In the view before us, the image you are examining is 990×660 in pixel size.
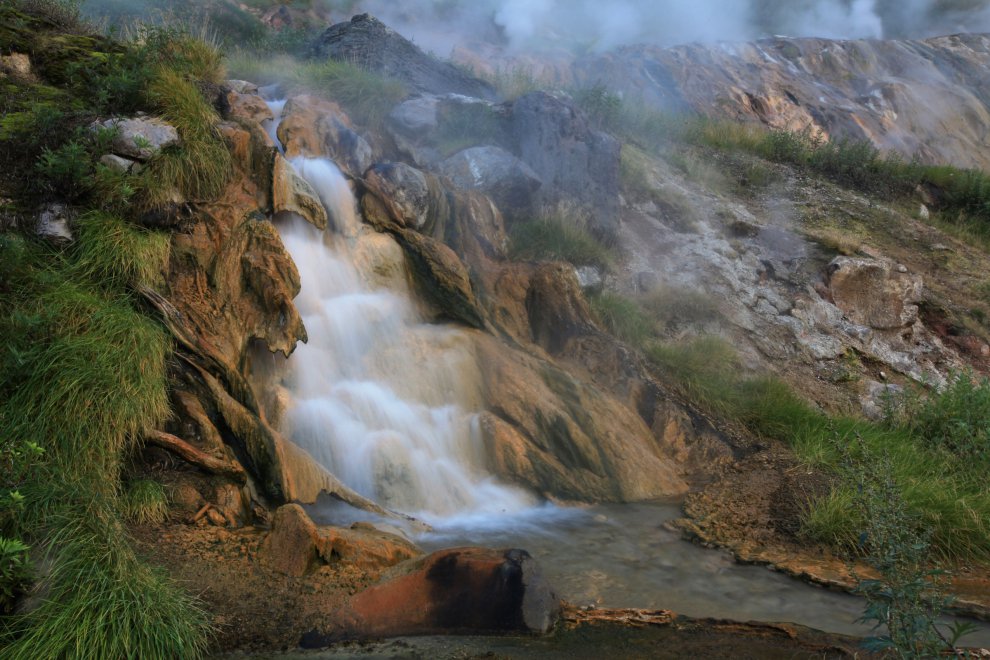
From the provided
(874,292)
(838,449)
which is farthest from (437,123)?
(838,449)

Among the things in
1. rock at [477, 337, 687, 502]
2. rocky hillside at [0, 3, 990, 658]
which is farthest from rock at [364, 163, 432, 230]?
rock at [477, 337, 687, 502]

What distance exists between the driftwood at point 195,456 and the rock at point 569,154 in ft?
19.9

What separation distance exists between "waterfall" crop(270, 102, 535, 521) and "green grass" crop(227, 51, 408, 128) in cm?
236

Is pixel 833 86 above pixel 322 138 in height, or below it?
above

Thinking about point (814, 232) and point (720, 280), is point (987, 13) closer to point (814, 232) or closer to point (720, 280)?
point (814, 232)

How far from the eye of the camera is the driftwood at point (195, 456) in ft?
11.6

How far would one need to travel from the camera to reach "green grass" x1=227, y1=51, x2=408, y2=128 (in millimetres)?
8828

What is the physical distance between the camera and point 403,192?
6.88m

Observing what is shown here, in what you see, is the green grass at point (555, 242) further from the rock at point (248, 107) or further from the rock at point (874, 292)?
the rock at point (874, 292)

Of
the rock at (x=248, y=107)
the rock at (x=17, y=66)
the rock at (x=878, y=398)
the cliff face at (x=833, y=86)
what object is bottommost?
the rock at (x=878, y=398)

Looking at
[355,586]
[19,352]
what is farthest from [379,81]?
[355,586]

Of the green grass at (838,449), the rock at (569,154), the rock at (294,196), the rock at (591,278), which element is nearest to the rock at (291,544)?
the green grass at (838,449)

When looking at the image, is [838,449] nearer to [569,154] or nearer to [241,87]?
[569,154]

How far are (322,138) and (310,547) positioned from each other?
5309 mm
